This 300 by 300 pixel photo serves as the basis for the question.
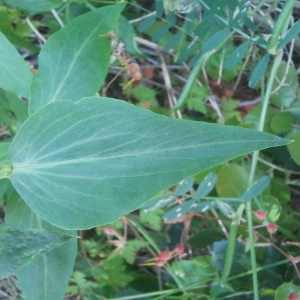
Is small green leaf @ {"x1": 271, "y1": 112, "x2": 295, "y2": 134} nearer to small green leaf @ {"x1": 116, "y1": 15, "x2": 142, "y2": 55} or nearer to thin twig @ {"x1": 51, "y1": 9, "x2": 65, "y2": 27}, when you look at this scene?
small green leaf @ {"x1": 116, "y1": 15, "x2": 142, "y2": 55}

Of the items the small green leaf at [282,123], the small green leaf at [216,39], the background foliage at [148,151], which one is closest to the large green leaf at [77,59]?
the background foliage at [148,151]

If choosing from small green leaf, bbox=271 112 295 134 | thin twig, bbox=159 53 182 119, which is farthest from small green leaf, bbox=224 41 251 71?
thin twig, bbox=159 53 182 119

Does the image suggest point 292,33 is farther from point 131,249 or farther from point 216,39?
point 131,249

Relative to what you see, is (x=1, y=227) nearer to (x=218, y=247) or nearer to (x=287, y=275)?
(x=218, y=247)

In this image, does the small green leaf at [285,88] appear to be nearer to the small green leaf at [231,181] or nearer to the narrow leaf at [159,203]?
the small green leaf at [231,181]

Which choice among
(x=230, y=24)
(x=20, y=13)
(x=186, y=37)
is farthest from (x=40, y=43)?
(x=230, y=24)

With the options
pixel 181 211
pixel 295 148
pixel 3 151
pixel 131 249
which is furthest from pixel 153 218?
pixel 3 151
